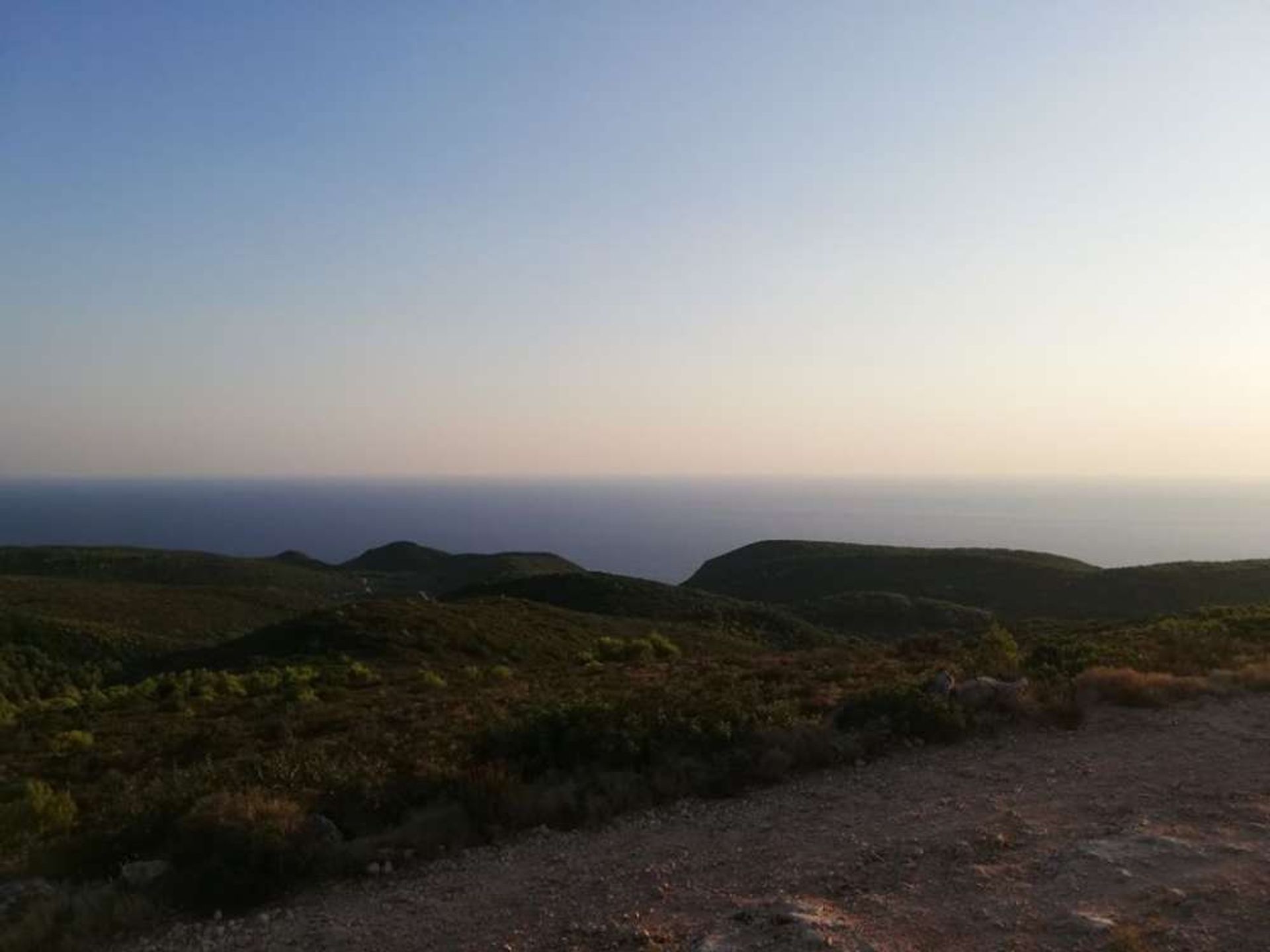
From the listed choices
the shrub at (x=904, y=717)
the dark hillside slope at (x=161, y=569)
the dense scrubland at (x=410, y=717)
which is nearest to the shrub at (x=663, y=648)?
the dense scrubland at (x=410, y=717)

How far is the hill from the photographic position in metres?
82.2

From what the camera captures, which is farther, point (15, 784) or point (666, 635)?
point (666, 635)

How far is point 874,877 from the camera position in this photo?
6.72 m

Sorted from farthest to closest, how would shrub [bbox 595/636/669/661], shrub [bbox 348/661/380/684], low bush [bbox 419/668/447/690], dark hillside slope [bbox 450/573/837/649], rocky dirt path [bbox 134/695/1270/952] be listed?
dark hillside slope [bbox 450/573/837/649] → shrub [bbox 595/636/669/661] → shrub [bbox 348/661/380/684] → low bush [bbox 419/668/447/690] → rocky dirt path [bbox 134/695/1270/952]

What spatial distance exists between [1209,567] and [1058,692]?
5529 cm

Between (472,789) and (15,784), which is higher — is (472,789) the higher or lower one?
the higher one

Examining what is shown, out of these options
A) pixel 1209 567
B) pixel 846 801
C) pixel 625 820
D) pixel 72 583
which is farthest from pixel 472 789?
pixel 1209 567

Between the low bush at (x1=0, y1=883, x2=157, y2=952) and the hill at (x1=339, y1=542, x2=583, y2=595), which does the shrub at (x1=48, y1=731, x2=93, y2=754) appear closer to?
the low bush at (x1=0, y1=883, x2=157, y2=952)

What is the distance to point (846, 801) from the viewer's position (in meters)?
8.85

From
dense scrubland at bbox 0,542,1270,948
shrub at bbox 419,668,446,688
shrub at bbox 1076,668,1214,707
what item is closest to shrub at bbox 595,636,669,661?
dense scrubland at bbox 0,542,1270,948

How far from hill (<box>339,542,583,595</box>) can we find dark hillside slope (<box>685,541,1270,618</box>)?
57.1 feet

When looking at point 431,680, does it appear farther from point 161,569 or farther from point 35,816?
point 161,569

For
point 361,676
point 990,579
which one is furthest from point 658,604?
point 990,579

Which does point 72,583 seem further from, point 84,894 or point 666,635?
point 84,894
